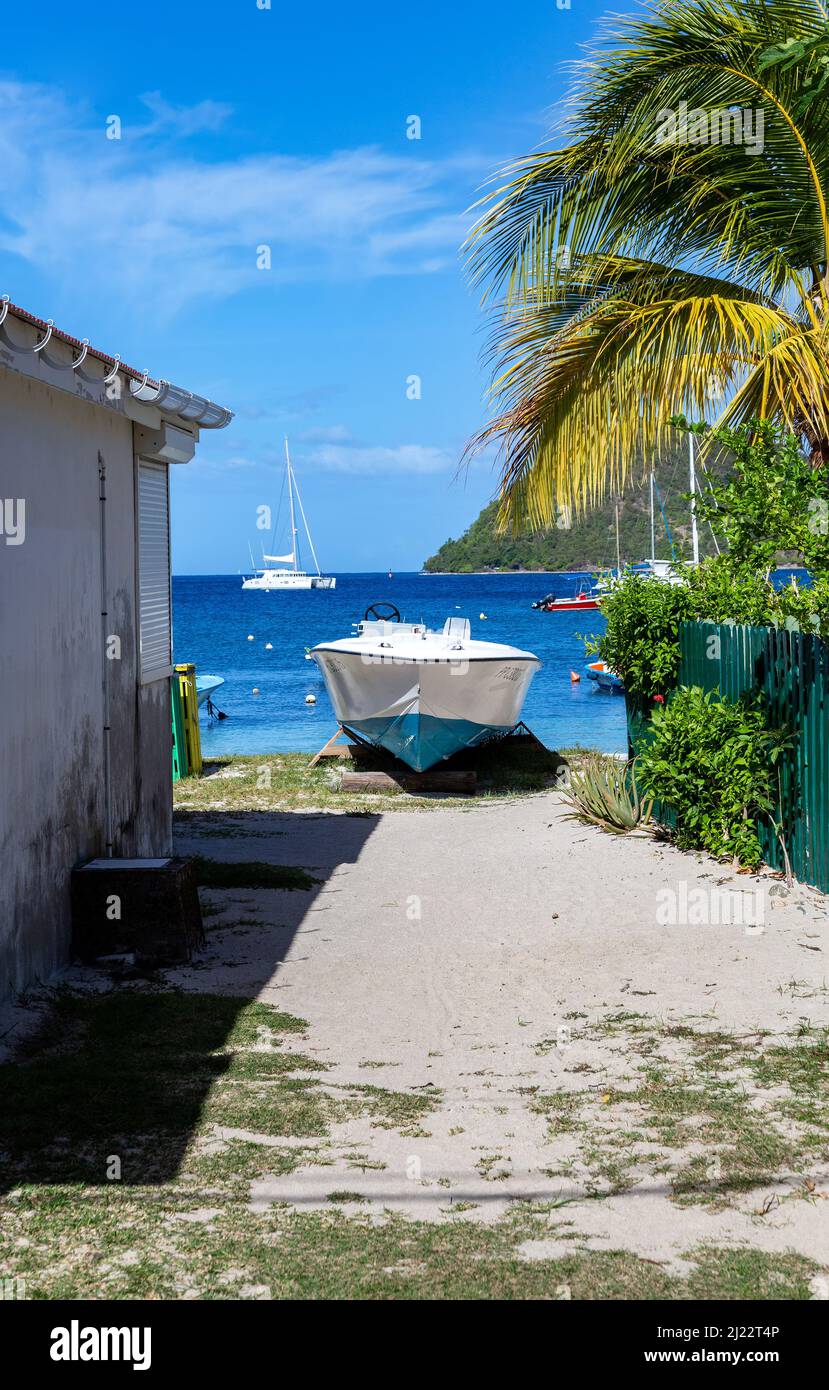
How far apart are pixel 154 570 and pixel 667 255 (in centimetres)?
479

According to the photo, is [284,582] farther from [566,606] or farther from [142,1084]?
[142,1084]

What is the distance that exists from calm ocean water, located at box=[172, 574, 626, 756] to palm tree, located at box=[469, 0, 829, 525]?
2.96 meters

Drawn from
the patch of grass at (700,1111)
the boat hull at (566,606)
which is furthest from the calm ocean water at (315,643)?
the patch of grass at (700,1111)

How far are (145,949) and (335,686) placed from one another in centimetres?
988

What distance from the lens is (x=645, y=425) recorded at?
372 inches

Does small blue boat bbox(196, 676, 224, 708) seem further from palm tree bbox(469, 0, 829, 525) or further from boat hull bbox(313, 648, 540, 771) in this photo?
palm tree bbox(469, 0, 829, 525)

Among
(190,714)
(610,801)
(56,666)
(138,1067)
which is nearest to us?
(138,1067)

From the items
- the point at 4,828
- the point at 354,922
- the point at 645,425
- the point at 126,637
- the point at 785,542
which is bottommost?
the point at 354,922

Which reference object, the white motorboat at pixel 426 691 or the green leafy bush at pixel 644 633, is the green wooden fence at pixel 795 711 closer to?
the green leafy bush at pixel 644 633

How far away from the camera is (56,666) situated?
7.15 m

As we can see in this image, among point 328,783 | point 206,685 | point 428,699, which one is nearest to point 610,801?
point 428,699
